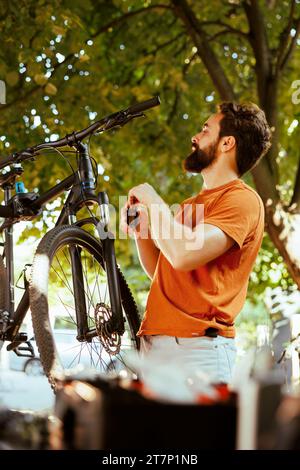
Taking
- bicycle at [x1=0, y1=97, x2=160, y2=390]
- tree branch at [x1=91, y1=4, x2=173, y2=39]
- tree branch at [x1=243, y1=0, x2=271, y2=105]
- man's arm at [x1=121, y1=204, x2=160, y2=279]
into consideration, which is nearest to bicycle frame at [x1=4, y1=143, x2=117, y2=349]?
bicycle at [x1=0, y1=97, x2=160, y2=390]

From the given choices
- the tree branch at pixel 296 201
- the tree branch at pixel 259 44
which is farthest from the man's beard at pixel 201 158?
the tree branch at pixel 259 44

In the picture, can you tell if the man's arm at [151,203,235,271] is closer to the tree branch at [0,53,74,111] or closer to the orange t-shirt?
the orange t-shirt

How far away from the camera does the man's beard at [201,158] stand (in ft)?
5.12

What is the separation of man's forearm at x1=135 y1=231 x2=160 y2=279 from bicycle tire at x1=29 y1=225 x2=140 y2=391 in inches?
2.6

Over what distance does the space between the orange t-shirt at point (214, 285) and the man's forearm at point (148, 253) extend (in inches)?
5.4

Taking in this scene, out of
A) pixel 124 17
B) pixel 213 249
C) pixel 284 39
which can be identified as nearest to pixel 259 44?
pixel 284 39

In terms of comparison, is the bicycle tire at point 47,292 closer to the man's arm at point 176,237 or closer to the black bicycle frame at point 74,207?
the black bicycle frame at point 74,207

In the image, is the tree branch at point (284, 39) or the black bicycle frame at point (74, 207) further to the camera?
the tree branch at point (284, 39)

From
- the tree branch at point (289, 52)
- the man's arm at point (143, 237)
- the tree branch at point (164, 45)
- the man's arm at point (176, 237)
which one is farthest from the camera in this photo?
the tree branch at point (164, 45)

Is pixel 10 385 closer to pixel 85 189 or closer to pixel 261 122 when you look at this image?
pixel 85 189

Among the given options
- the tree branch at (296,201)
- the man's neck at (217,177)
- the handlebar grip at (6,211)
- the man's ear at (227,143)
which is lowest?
the handlebar grip at (6,211)

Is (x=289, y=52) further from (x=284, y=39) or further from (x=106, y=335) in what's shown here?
(x=106, y=335)

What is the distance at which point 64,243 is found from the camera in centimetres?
148
